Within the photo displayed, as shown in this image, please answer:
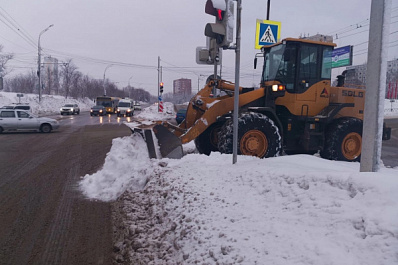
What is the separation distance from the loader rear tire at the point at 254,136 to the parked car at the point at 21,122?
1478 cm

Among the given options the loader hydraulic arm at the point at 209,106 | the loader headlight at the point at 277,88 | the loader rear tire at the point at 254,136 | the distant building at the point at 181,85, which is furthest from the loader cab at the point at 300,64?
the distant building at the point at 181,85

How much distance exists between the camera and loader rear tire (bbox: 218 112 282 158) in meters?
7.18

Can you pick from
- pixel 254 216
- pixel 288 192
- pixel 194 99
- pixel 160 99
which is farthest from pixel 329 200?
pixel 160 99

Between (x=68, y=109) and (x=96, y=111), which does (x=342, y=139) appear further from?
(x=68, y=109)

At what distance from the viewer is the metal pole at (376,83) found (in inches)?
148

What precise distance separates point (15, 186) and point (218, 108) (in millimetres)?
5043

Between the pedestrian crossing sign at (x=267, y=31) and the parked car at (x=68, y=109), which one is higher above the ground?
the pedestrian crossing sign at (x=267, y=31)

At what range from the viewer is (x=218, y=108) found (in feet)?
25.9

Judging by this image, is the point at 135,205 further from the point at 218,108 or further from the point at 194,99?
the point at 194,99

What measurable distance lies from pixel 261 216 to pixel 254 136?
13.1ft

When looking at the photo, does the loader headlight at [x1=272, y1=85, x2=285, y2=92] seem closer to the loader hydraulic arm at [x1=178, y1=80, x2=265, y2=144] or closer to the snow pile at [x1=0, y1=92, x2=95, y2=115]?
the loader hydraulic arm at [x1=178, y1=80, x2=265, y2=144]

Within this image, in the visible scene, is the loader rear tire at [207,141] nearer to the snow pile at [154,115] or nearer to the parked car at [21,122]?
the parked car at [21,122]

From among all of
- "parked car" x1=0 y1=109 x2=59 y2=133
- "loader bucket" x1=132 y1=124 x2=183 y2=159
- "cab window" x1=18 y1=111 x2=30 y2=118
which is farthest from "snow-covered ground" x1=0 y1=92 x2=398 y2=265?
"cab window" x1=18 y1=111 x2=30 y2=118

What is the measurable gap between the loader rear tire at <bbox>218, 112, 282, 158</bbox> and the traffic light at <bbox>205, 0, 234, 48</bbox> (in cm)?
213
